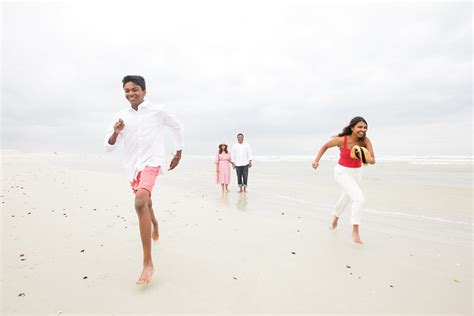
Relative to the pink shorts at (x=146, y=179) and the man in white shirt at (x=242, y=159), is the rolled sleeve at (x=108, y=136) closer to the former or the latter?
the pink shorts at (x=146, y=179)

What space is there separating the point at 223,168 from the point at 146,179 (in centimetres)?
583

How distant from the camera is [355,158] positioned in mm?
4129

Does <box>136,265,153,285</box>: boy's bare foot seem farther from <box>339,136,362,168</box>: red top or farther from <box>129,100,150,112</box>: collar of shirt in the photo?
<box>339,136,362,168</box>: red top

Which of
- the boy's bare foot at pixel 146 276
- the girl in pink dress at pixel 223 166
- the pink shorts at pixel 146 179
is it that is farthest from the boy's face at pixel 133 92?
the girl in pink dress at pixel 223 166

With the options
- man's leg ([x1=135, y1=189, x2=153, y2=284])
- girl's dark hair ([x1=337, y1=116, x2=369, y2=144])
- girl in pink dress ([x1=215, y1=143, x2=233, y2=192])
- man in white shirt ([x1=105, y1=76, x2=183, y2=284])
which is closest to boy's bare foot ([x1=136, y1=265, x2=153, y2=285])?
man's leg ([x1=135, y1=189, x2=153, y2=284])

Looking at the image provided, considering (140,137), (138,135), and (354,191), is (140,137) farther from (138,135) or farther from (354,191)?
(354,191)

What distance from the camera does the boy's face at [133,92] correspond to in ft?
9.77

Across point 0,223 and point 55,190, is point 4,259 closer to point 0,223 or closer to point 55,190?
point 0,223

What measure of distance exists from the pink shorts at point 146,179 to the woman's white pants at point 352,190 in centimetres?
289

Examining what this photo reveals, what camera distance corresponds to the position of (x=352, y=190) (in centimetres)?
412

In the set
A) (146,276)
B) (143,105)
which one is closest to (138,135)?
(143,105)

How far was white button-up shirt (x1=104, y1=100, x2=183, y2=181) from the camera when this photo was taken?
3004 millimetres

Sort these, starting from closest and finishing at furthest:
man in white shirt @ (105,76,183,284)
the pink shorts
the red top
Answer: the pink shorts < man in white shirt @ (105,76,183,284) < the red top

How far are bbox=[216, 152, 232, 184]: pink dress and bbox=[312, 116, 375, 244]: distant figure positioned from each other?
446cm
